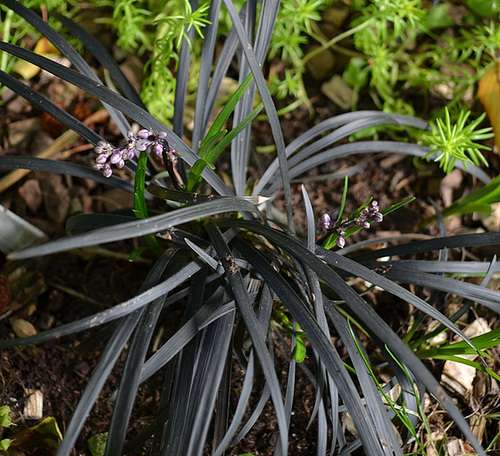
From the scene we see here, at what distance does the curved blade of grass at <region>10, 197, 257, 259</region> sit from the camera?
1.98 feet

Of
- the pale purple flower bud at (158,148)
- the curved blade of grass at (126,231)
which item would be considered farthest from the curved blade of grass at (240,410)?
the pale purple flower bud at (158,148)

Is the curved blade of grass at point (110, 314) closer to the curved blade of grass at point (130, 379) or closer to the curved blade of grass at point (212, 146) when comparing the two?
the curved blade of grass at point (130, 379)

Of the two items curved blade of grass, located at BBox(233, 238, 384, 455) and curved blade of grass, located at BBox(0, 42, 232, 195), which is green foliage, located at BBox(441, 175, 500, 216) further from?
curved blade of grass, located at BBox(0, 42, 232, 195)

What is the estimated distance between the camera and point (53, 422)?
3.41 ft

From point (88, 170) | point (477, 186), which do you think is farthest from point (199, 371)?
point (477, 186)

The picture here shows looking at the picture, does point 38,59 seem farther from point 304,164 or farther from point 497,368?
point 497,368

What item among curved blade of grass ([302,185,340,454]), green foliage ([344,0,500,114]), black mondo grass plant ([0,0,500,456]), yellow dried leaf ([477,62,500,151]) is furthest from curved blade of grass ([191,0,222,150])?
yellow dried leaf ([477,62,500,151])

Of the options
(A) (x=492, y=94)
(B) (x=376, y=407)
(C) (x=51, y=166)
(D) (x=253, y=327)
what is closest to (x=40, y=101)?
(C) (x=51, y=166)

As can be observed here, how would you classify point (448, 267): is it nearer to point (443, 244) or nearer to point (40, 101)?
point (443, 244)

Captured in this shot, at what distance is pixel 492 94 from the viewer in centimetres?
142

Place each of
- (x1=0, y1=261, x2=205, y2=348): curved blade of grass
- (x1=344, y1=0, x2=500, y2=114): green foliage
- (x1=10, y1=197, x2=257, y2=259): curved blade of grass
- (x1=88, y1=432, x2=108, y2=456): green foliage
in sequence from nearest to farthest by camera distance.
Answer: (x1=10, y1=197, x2=257, y2=259): curved blade of grass < (x1=0, y1=261, x2=205, y2=348): curved blade of grass < (x1=88, y1=432, x2=108, y2=456): green foliage < (x1=344, y1=0, x2=500, y2=114): green foliage

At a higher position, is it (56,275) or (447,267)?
(447,267)

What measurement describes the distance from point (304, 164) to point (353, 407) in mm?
666

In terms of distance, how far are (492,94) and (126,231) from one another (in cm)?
124
